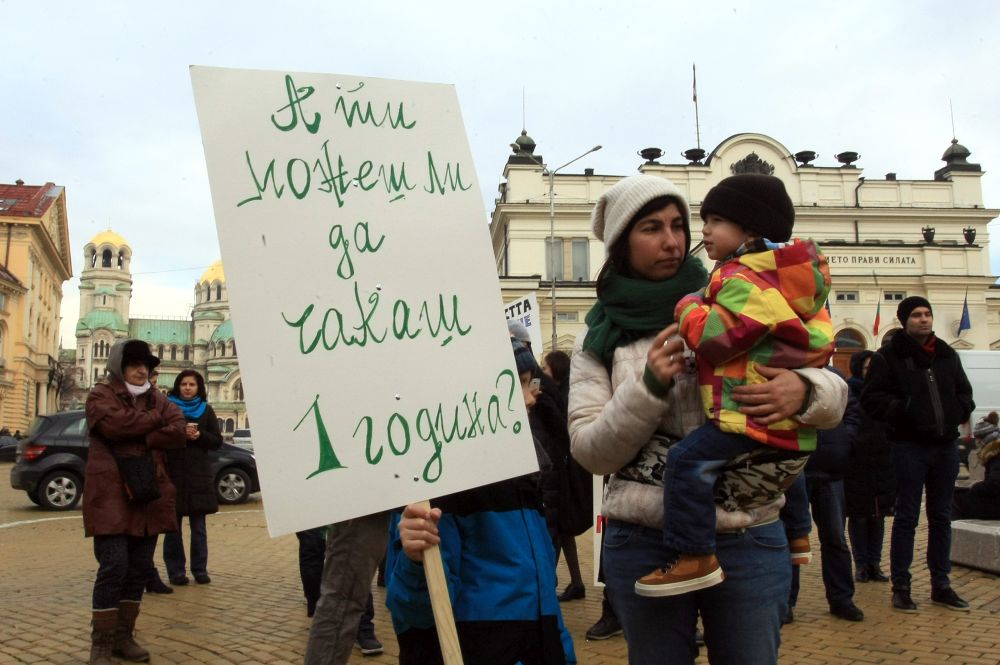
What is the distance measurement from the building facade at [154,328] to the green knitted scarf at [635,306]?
125 m

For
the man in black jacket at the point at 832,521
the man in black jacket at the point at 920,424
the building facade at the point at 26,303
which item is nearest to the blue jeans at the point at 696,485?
the man in black jacket at the point at 832,521

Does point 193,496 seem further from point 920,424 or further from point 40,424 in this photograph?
point 40,424

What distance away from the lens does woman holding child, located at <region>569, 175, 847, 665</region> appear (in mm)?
2020

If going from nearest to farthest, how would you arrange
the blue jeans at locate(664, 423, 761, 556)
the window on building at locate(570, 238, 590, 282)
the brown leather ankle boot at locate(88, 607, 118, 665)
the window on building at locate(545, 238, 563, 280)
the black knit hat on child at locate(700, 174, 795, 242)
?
the blue jeans at locate(664, 423, 761, 556) < the black knit hat on child at locate(700, 174, 795, 242) < the brown leather ankle boot at locate(88, 607, 118, 665) < the window on building at locate(545, 238, 563, 280) < the window on building at locate(570, 238, 590, 282)

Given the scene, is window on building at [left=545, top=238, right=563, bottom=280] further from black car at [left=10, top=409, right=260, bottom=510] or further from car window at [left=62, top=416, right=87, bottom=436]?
car window at [left=62, top=416, right=87, bottom=436]

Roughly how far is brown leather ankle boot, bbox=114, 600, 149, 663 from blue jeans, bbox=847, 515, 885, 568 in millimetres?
5485

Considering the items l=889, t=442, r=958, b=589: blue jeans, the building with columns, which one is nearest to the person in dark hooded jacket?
l=889, t=442, r=958, b=589: blue jeans

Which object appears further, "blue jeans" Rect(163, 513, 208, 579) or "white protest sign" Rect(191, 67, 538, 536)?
"blue jeans" Rect(163, 513, 208, 579)

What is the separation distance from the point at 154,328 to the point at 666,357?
536 ft

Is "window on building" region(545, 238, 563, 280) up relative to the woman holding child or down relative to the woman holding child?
up

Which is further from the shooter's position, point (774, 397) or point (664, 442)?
point (664, 442)

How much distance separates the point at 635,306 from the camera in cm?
227

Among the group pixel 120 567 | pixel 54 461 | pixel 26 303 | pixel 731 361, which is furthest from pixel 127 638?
pixel 26 303

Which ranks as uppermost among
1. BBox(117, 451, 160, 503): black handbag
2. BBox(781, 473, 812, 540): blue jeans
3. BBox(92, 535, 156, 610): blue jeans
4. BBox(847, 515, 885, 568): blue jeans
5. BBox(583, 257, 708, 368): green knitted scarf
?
BBox(583, 257, 708, 368): green knitted scarf
